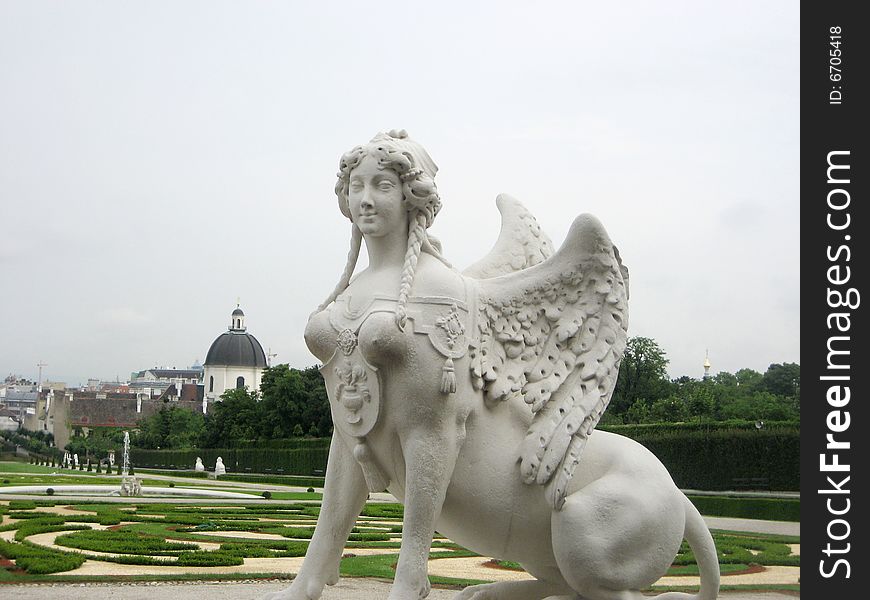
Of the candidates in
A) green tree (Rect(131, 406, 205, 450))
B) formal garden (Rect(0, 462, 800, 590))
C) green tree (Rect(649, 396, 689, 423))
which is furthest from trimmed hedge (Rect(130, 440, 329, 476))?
formal garden (Rect(0, 462, 800, 590))

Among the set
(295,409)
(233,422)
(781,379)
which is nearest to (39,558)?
(295,409)

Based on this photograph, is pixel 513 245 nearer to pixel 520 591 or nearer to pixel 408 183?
pixel 408 183

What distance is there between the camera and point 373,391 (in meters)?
4.55

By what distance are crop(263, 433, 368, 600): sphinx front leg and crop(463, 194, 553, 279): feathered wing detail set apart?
1254 millimetres

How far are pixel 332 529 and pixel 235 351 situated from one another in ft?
405

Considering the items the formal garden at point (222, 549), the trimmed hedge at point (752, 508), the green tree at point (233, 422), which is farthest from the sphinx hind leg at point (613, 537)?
the green tree at point (233, 422)

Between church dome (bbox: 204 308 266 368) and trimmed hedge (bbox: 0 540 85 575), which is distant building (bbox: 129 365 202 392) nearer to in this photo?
church dome (bbox: 204 308 266 368)

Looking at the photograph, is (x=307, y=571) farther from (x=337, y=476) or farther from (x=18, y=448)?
(x=18, y=448)

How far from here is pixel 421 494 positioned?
4.48 metres

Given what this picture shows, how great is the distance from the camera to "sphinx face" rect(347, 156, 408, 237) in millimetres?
4746

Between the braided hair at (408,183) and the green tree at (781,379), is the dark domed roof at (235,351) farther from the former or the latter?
the braided hair at (408,183)
